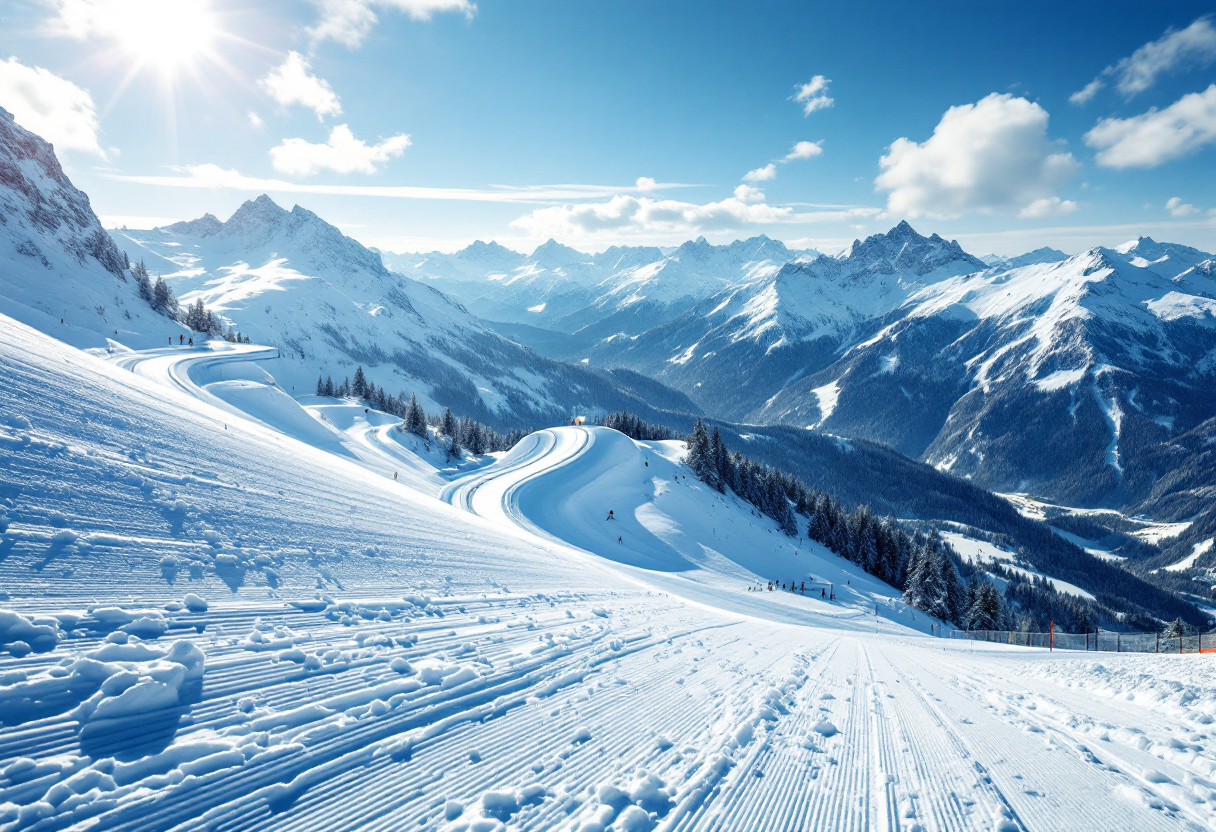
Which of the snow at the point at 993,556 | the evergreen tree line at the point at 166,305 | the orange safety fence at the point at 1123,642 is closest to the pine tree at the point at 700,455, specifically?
the orange safety fence at the point at 1123,642

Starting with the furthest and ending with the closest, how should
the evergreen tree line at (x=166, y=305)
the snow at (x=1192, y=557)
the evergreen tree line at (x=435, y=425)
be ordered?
the snow at (x=1192, y=557) < the evergreen tree line at (x=166, y=305) < the evergreen tree line at (x=435, y=425)

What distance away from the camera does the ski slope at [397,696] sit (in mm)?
3199

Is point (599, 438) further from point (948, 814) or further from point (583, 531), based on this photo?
point (948, 814)

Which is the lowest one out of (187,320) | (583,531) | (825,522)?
(583,531)

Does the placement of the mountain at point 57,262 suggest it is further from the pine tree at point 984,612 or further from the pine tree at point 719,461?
the pine tree at point 984,612

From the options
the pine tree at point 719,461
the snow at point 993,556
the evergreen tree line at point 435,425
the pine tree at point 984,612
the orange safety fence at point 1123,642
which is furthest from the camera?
the snow at point 993,556

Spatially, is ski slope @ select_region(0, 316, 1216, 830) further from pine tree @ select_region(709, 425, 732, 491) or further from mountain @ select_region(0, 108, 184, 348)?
mountain @ select_region(0, 108, 184, 348)

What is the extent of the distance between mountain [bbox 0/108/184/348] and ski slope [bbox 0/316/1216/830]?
4948 centimetres

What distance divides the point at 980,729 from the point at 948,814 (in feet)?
7.63

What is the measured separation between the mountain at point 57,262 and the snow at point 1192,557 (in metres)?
258

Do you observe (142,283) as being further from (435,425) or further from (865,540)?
(865,540)

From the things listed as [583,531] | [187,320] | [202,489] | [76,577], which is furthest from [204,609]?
[187,320]

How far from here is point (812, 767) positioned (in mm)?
4355

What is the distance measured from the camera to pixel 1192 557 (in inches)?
6614
